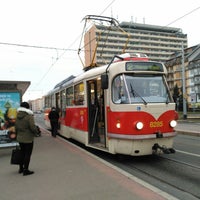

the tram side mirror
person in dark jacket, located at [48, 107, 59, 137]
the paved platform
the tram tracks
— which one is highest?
the tram side mirror

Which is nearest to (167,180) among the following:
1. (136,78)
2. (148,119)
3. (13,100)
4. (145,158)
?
(148,119)

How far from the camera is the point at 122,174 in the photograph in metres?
6.47

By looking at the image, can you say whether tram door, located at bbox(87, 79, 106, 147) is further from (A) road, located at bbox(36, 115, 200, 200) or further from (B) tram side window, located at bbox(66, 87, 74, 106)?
(B) tram side window, located at bbox(66, 87, 74, 106)

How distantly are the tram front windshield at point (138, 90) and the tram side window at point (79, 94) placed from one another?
2.28 metres

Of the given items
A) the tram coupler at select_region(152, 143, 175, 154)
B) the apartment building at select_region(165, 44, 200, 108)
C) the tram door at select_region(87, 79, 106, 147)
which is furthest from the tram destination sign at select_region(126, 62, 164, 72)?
the apartment building at select_region(165, 44, 200, 108)

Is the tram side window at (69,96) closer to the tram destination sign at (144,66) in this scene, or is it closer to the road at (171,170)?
the road at (171,170)

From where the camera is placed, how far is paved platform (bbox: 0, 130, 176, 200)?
5.22m

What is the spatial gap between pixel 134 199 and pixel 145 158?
429 centimetres

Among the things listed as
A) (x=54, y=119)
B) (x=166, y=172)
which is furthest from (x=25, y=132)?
(x=54, y=119)

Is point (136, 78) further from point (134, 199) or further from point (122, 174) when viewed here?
point (134, 199)

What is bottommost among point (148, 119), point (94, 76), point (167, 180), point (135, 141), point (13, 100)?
point (167, 180)

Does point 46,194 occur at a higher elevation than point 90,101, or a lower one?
lower

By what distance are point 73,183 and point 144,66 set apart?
4.10 meters

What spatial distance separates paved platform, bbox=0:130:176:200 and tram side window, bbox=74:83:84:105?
8.65 feet
